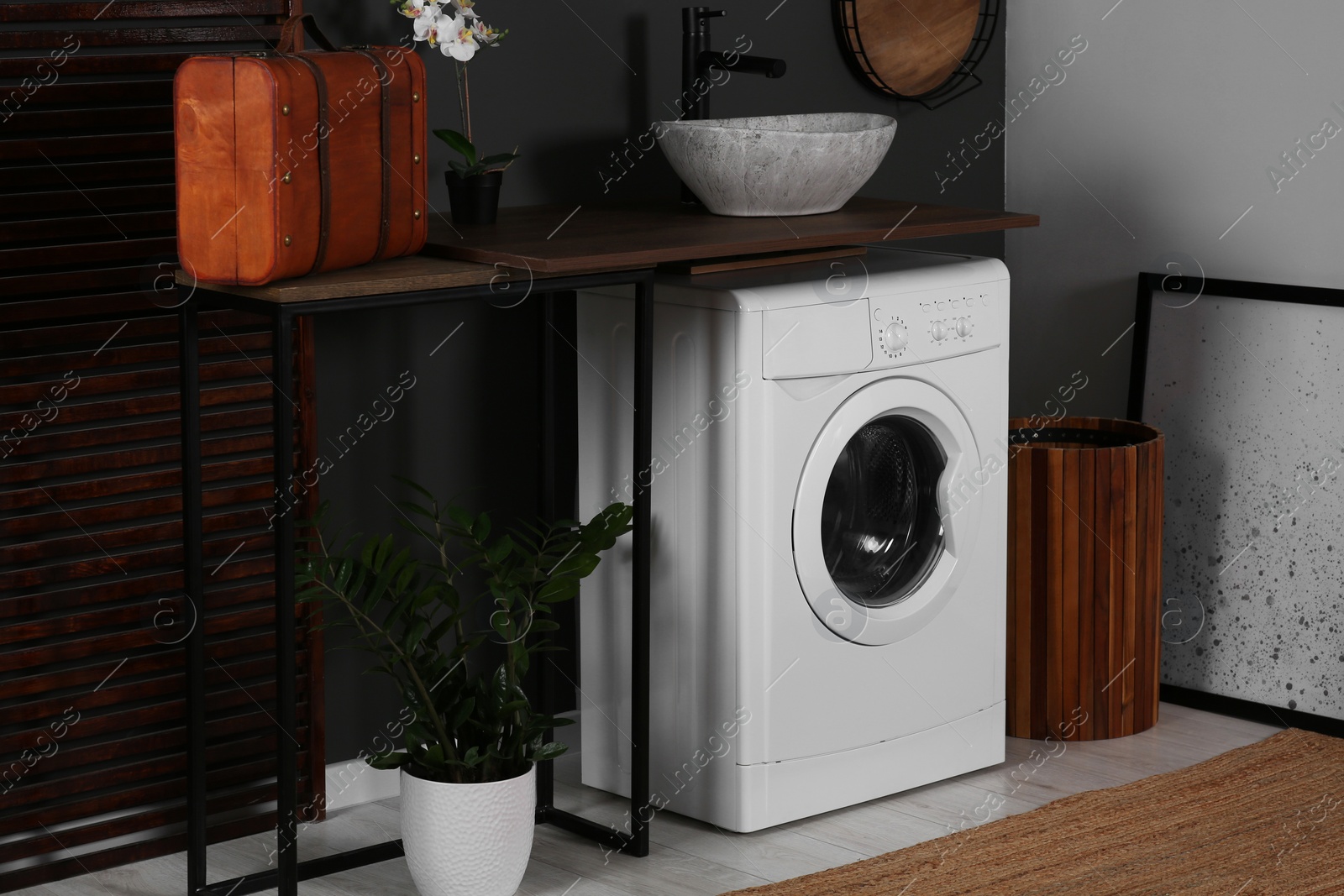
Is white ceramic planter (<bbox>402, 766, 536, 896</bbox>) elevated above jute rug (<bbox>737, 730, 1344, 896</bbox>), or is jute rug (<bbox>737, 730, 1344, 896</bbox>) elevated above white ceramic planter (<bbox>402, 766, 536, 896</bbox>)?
white ceramic planter (<bbox>402, 766, 536, 896</bbox>)

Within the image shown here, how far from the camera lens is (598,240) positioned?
2420mm

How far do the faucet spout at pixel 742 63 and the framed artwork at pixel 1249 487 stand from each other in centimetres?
101

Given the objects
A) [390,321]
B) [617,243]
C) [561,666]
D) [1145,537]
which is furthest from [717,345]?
[1145,537]

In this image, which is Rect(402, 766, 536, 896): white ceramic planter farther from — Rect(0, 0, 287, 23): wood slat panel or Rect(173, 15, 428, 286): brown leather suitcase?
Rect(0, 0, 287, 23): wood slat panel

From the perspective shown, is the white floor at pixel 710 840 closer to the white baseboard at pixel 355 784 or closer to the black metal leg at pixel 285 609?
the white baseboard at pixel 355 784

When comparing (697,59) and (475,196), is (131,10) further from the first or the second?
(697,59)

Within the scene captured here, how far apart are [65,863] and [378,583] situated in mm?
676

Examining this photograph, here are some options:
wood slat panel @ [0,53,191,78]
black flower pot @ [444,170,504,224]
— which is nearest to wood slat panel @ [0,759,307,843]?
black flower pot @ [444,170,504,224]

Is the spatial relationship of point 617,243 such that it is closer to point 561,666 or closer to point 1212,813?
point 561,666

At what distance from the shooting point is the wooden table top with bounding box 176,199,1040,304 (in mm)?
2133

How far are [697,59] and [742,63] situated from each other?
5.1 inches

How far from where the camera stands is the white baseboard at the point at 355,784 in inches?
109

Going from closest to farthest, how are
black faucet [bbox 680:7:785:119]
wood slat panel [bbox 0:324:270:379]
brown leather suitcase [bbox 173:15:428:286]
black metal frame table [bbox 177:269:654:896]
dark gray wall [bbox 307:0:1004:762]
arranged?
brown leather suitcase [bbox 173:15:428:286] < black metal frame table [bbox 177:269:654:896] < wood slat panel [bbox 0:324:270:379] < dark gray wall [bbox 307:0:1004:762] < black faucet [bbox 680:7:785:119]

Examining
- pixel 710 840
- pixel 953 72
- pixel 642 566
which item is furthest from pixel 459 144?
pixel 953 72
